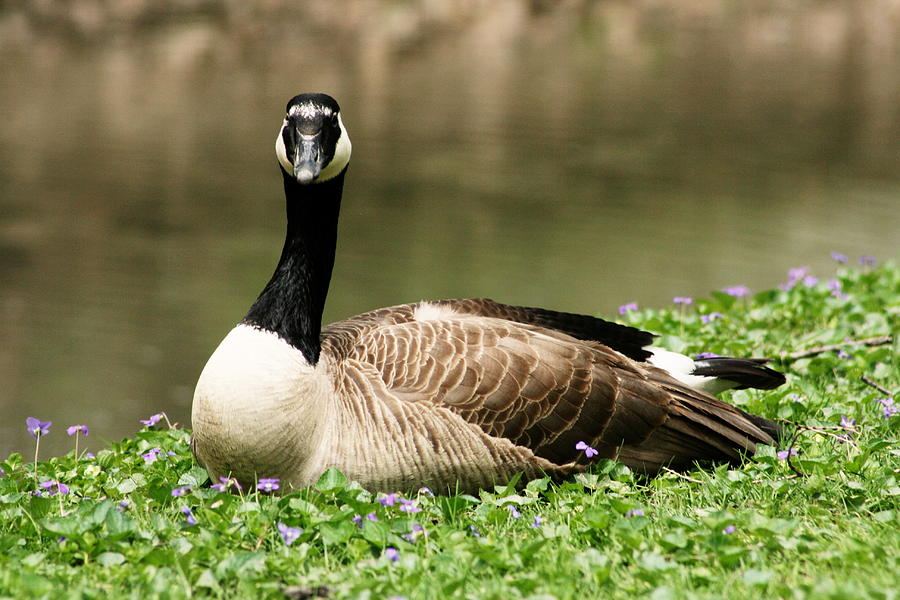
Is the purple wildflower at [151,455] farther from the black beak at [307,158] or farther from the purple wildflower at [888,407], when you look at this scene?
the purple wildflower at [888,407]

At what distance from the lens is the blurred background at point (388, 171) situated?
11.0m

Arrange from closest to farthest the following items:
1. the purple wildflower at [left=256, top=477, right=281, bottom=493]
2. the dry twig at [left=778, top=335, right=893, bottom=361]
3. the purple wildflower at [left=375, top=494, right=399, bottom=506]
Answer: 1. the purple wildflower at [left=375, top=494, right=399, bottom=506]
2. the purple wildflower at [left=256, top=477, right=281, bottom=493]
3. the dry twig at [left=778, top=335, right=893, bottom=361]

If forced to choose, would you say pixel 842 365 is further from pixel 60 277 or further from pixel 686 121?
pixel 686 121

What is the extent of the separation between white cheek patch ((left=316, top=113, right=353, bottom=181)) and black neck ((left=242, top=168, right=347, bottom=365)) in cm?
6

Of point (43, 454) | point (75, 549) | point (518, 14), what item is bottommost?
point (43, 454)

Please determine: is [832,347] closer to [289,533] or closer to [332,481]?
[332,481]

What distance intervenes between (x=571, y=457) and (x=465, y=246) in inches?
333

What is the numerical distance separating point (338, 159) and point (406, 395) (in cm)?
114

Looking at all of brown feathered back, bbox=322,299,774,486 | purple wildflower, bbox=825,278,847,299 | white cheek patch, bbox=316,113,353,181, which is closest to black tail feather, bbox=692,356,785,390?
brown feathered back, bbox=322,299,774,486

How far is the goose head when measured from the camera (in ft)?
14.8

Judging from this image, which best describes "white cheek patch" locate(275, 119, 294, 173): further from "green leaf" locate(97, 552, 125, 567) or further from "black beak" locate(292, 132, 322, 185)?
"green leaf" locate(97, 552, 125, 567)

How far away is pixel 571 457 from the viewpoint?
15.4 ft

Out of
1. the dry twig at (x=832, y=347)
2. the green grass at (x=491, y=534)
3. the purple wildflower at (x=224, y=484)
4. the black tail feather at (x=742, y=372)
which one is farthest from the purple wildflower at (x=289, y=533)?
the dry twig at (x=832, y=347)

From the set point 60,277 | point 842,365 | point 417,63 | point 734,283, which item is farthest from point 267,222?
point 417,63
